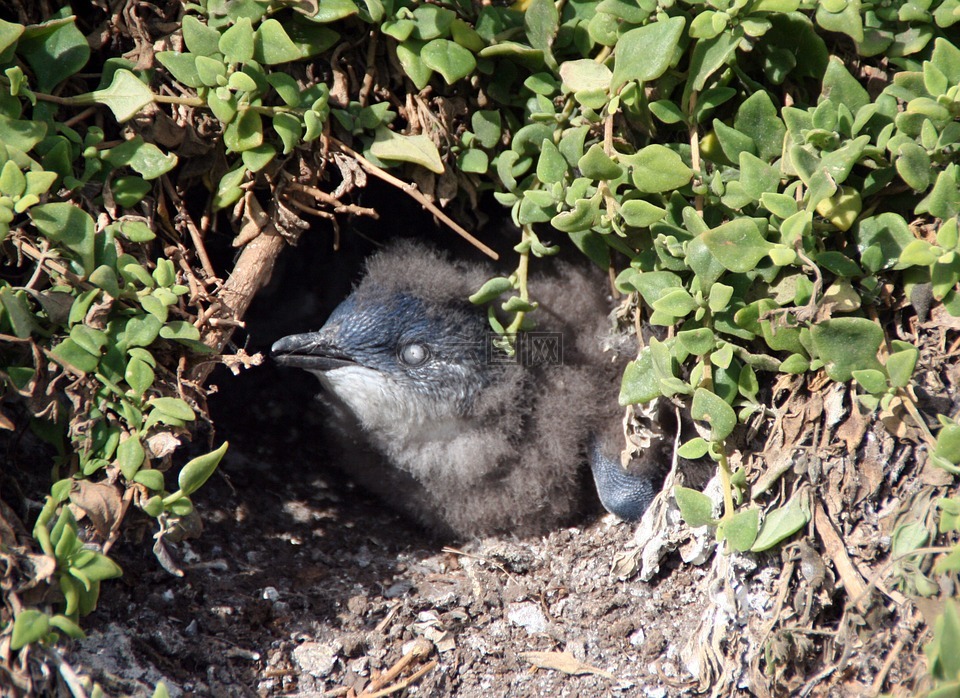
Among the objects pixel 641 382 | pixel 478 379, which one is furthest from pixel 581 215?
pixel 478 379

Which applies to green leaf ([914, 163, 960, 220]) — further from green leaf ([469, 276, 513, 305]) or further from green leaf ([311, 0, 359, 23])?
green leaf ([311, 0, 359, 23])

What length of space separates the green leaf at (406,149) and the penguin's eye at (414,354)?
66cm

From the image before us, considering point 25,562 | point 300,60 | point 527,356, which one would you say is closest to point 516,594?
point 527,356

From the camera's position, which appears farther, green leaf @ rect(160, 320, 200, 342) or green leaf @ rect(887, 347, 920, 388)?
green leaf @ rect(160, 320, 200, 342)

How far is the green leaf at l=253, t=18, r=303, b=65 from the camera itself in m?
1.75

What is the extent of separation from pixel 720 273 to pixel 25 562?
1462 millimetres

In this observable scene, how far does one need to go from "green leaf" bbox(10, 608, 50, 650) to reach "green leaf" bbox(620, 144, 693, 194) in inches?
55.5

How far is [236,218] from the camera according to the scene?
211 centimetres

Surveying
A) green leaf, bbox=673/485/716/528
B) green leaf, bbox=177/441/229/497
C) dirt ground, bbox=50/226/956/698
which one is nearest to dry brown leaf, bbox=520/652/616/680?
dirt ground, bbox=50/226/956/698

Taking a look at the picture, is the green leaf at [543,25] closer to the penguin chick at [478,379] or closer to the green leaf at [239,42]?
the green leaf at [239,42]

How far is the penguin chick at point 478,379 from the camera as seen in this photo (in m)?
2.49

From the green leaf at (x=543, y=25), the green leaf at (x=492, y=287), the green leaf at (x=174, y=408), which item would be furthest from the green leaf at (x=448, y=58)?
the green leaf at (x=174, y=408)

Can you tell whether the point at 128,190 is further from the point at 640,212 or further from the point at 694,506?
the point at 694,506

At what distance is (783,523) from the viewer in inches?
64.2
